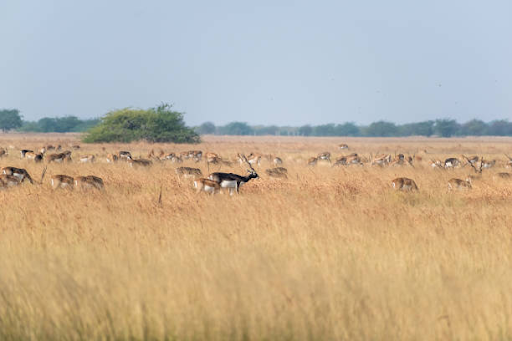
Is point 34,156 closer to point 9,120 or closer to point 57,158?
point 57,158

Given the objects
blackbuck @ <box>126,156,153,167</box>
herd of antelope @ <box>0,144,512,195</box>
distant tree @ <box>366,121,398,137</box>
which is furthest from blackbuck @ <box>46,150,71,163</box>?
distant tree @ <box>366,121,398,137</box>

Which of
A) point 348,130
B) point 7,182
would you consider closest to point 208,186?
point 7,182

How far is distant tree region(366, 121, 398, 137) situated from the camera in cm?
16938

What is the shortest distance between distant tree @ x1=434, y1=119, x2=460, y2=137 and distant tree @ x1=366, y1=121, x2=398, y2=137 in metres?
20.8

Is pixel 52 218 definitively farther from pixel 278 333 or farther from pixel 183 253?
pixel 278 333

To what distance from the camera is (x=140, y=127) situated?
50.9 m

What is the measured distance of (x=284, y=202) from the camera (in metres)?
11.1

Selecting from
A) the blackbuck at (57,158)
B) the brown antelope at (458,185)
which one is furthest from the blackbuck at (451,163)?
the blackbuck at (57,158)

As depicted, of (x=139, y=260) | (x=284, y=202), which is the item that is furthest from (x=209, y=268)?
(x=284, y=202)

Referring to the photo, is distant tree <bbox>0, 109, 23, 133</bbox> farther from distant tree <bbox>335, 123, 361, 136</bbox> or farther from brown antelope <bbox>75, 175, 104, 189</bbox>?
brown antelope <bbox>75, 175, 104, 189</bbox>

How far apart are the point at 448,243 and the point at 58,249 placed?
14.9ft

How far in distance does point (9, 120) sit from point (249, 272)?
464ft

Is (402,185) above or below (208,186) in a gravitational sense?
below

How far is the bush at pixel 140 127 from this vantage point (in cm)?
4906
